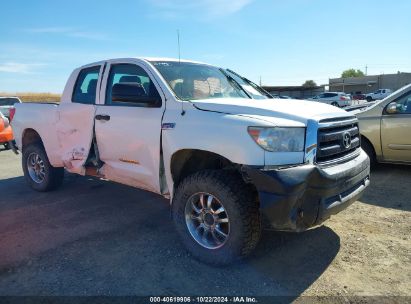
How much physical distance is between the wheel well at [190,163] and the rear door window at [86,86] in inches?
69.8

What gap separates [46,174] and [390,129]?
5.68 m

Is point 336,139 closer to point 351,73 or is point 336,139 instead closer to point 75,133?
point 75,133

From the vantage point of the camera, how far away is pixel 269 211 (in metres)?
3.10

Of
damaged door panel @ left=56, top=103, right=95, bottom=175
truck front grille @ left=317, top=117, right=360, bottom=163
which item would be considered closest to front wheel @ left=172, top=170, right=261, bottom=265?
truck front grille @ left=317, top=117, right=360, bottom=163

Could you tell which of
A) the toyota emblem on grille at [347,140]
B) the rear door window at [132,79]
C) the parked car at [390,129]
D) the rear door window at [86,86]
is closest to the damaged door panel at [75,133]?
the rear door window at [86,86]

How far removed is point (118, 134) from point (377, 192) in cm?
384

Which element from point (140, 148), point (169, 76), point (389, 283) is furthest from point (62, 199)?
point (389, 283)

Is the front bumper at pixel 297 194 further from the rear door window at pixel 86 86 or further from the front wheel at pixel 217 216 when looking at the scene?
the rear door window at pixel 86 86

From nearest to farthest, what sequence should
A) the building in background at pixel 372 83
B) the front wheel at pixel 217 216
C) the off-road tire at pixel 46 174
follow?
the front wheel at pixel 217 216 → the off-road tire at pixel 46 174 → the building in background at pixel 372 83

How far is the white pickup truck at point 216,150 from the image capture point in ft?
10.4

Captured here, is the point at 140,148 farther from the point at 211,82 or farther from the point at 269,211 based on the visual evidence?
the point at 269,211

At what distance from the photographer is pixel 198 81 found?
4.46 m

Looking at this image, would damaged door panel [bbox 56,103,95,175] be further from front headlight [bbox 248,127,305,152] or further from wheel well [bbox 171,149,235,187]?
front headlight [bbox 248,127,305,152]

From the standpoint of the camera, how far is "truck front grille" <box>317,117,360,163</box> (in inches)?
134
